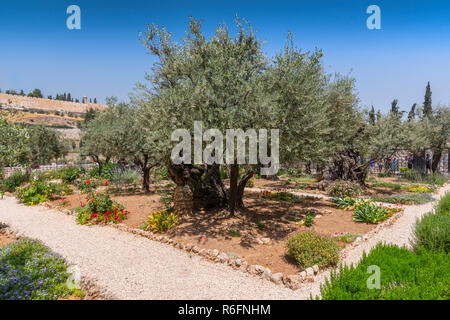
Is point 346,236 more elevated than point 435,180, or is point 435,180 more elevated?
point 435,180

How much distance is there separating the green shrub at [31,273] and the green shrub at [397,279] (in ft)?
17.5

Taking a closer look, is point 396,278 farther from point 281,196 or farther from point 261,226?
point 281,196

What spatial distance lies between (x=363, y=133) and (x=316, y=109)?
407 inches

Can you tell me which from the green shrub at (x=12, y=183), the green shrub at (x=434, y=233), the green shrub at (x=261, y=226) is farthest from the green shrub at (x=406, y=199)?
the green shrub at (x=12, y=183)

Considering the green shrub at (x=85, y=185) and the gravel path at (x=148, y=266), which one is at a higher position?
the green shrub at (x=85, y=185)

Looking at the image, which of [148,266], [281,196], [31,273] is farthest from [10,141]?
[281,196]

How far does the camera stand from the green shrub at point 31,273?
5.00 meters

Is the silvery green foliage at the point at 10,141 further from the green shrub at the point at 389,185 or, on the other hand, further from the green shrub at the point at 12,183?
the green shrub at the point at 389,185

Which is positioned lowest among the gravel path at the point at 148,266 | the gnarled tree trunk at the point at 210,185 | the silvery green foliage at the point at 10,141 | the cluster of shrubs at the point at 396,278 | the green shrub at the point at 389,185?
the gravel path at the point at 148,266

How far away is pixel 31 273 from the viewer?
5613 mm

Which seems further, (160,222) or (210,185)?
(210,185)

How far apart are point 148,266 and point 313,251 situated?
4.11m

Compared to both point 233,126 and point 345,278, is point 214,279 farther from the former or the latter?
point 233,126
